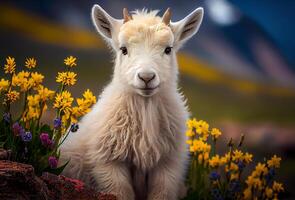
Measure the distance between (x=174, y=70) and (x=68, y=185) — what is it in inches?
59.9

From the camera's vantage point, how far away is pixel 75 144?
5.42m

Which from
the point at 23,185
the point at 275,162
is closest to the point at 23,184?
the point at 23,185

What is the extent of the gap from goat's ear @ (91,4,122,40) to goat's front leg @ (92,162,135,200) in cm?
124

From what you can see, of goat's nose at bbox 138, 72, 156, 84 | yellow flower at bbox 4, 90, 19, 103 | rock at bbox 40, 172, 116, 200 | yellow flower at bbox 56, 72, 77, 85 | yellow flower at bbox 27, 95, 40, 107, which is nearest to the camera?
rock at bbox 40, 172, 116, 200

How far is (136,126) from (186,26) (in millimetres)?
1120

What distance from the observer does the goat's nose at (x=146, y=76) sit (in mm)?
4742

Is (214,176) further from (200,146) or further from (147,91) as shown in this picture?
(147,91)

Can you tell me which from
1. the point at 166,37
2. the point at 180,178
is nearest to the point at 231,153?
the point at 180,178

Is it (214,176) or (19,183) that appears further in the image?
(214,176)

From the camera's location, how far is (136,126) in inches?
205

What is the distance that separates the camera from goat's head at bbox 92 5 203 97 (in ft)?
16.0

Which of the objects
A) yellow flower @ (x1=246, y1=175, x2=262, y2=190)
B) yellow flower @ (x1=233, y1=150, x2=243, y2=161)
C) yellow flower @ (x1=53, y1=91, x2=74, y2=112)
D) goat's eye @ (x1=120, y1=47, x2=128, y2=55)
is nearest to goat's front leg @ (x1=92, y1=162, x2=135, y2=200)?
yellow flower @ (x1=53, y1=91, x2=74, y2=112)

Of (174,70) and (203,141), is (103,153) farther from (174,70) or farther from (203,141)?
(203,141)

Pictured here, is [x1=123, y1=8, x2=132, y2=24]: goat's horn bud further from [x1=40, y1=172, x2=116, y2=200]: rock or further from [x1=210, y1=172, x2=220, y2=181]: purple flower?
[x1=210, y1=172, x2=220, y2=181]: purple flower
